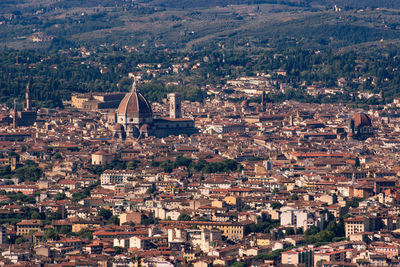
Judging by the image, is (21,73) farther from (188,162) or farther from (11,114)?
(188,162)

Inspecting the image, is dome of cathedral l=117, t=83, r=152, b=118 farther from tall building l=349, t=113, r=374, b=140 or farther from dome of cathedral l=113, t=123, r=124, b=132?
tall building l=349, t=113, r=374, b=140

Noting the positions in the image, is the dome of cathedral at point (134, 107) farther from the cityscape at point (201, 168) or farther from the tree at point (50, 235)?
the tree at point (50, 235)

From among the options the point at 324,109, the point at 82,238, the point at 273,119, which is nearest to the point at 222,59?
the point at 324,109

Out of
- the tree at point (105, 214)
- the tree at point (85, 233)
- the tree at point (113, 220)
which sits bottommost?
the tree at point (105, 214)

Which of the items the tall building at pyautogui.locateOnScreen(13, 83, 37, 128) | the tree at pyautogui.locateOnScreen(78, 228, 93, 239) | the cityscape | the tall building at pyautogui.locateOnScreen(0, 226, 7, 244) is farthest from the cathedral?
the tall building at pyautogui.locateOnScreen(0, 226, 7, 244)

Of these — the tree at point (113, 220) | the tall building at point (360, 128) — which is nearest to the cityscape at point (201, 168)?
the tree at point (113, 220)

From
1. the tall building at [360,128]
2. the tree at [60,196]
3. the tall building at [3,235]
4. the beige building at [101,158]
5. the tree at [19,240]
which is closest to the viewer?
the tree at [19,240]

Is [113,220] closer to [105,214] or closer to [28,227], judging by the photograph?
[105,214]

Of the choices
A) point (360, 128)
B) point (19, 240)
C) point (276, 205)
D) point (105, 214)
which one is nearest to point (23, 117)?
point (360, 128)
